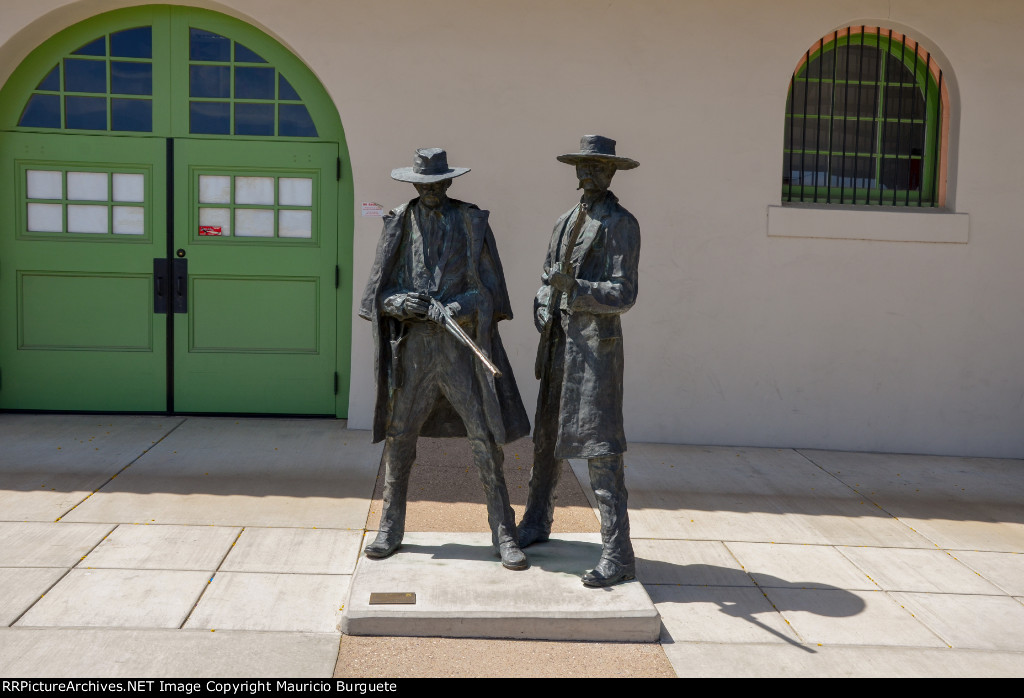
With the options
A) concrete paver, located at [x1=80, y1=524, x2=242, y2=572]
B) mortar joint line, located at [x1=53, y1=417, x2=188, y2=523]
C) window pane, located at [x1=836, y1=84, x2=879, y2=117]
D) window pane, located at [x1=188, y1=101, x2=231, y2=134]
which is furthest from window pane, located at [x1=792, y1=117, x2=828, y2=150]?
mortar joint line, located at [x1=53, y1=417, x2=188, y2=523]

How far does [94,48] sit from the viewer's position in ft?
23.9

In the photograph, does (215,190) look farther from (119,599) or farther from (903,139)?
(903,139)

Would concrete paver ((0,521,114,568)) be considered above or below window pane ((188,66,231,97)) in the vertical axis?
below

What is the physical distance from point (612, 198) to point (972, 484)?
4.02 meters

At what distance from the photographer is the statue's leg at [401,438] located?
13.9ft

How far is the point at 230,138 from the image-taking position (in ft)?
24.1

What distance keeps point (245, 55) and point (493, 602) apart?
5.29 m

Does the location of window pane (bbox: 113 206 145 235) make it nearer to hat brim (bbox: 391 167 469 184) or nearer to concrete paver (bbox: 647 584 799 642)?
hat brim (bbox: 391 167 469 184)

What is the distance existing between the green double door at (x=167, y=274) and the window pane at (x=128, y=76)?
39 centimetres

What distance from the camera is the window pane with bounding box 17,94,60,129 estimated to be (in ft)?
24.0

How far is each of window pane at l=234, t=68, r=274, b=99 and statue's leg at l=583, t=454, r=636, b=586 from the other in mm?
4754

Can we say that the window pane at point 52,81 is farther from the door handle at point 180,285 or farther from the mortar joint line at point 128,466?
the mortar joint line at point 128,466

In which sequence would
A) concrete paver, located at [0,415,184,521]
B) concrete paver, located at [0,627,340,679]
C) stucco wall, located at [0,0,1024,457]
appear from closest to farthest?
1. concrete paver, located at [0,627,340,679]
2. concrete paver, located at [0,415,184,521]
3. stucco wall, located at [0,0,1024,457]

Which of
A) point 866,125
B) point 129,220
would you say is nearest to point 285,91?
point 129,220
